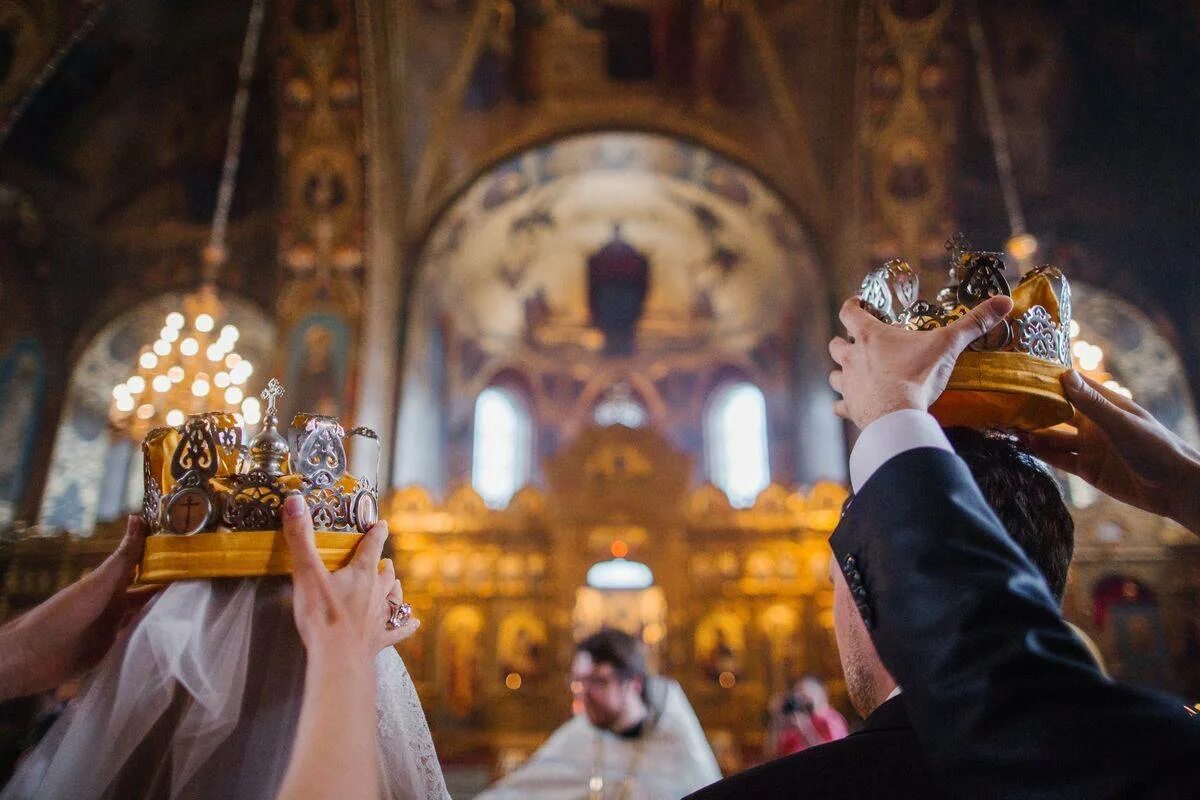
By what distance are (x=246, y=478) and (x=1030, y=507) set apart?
1.22 meters

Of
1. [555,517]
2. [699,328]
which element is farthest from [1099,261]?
[555,517]

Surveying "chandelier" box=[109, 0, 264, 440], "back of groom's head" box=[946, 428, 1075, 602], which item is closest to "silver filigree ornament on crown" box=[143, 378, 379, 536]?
"back of groom's head" box=[946, 428, 1075, 602]

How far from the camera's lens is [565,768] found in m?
3.31

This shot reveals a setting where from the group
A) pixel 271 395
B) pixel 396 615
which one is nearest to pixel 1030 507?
pixel 396 615

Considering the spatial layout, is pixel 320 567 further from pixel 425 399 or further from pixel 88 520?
pixel 88 520

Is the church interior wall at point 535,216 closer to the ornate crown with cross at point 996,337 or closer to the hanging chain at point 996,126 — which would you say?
the hanging chain at point 996,126

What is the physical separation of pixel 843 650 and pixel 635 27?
11338mm

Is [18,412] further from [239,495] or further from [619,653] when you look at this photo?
[239,495]

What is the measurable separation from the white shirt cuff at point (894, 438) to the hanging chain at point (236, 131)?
11.1 metres

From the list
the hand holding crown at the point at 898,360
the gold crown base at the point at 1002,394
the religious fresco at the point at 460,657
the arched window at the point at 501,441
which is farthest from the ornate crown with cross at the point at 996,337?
the arched window at the point at 501,441

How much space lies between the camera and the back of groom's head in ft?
3.68

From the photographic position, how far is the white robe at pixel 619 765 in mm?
3137

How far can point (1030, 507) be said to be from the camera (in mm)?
1136

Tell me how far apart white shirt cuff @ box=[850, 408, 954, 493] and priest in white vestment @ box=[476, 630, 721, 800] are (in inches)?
100
